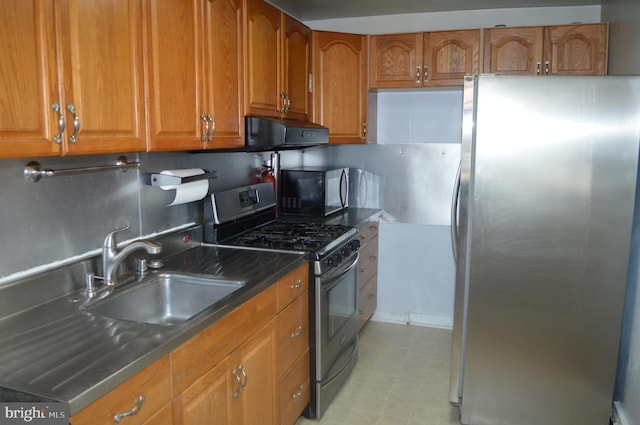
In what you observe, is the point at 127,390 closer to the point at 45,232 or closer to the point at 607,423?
the point at 45,232

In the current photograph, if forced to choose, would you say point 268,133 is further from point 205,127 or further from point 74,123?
point 74,123

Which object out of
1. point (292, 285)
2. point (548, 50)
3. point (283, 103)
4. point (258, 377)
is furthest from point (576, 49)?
point (258, 377)

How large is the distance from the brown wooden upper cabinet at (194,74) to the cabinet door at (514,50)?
72.8 inches

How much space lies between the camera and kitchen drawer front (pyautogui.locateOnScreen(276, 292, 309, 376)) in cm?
242

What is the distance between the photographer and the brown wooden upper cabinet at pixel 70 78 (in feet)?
4.52

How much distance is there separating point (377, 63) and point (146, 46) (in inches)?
87.9

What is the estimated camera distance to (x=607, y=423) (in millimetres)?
2633

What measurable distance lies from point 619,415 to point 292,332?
5.54ft

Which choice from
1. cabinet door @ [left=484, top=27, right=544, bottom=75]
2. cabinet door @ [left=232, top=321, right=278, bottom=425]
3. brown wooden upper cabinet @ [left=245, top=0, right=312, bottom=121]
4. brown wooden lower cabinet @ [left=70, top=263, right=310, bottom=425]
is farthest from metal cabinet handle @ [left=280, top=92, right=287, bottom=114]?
cabinet door @ [left=484, top=27, right=544, bottom=75]

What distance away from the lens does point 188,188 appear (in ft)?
8.49

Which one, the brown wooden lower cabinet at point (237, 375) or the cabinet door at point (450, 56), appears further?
the cabinet door at point (450, 56)

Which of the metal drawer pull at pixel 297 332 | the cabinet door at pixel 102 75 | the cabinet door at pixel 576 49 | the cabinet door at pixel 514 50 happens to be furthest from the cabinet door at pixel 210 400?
the cabinet door at pixel 576 49

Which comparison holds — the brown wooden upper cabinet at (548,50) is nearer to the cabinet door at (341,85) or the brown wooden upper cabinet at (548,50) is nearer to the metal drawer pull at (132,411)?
the cabinet door at (341,85)

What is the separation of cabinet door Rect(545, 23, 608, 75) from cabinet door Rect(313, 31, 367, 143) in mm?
1235
